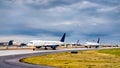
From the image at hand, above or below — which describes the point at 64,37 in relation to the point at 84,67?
above

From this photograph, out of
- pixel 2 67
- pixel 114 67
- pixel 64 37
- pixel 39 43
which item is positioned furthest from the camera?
pixel 64 37

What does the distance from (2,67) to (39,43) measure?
110 m

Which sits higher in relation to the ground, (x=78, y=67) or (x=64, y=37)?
(x=64, y=37)

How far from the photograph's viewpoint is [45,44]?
6102 inches

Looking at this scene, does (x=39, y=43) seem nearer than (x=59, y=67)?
No

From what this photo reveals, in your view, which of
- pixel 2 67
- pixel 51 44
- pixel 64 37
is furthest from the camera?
pixel 64 37

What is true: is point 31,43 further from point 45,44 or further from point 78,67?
point 78,67

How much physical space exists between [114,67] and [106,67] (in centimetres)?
122

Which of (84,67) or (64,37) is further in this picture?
(64,37)

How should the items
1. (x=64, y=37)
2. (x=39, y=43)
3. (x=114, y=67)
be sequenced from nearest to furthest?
1. (x=114, y=67)
2. (x=39, y=43)
3. (x=64, y=37)

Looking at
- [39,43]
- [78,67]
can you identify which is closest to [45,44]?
[39,43]

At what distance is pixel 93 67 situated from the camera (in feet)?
146

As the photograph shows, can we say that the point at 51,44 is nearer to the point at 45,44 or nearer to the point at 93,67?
the point at 45,44

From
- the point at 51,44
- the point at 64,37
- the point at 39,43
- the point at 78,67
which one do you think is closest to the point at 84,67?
the point at 78,67
